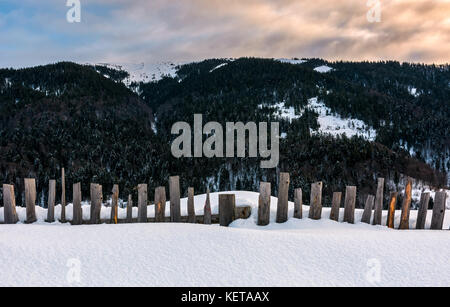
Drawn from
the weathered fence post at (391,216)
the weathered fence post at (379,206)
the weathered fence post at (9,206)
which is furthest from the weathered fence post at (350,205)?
the weathered fence post at (9,206)

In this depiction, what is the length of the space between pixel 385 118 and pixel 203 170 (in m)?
81.5

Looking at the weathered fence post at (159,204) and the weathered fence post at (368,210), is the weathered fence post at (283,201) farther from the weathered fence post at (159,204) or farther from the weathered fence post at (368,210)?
the weathered fence post at (159,204)

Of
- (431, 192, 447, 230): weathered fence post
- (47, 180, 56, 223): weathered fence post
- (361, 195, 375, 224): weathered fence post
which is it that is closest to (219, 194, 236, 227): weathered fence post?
(361, 195, 375, 224): weathered fence post

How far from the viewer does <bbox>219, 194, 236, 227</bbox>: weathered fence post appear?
6426 millimetres

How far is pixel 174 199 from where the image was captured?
6.33 m

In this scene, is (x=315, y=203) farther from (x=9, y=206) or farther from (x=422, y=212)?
(x=9, y=206)

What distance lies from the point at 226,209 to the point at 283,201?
111cm

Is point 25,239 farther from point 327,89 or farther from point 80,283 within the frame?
point 327,89

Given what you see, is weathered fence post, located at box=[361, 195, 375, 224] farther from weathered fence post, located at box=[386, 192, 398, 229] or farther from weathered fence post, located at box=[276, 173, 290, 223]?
weathered fence post, located at box=[276, 173, 290, 223]

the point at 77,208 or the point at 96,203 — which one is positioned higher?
the point at 96,203

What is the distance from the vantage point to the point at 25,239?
472 cm

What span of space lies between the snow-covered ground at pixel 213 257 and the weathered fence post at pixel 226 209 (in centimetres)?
112

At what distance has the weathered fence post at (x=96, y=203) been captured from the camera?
6219 mm

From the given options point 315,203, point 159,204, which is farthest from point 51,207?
point 315,203
